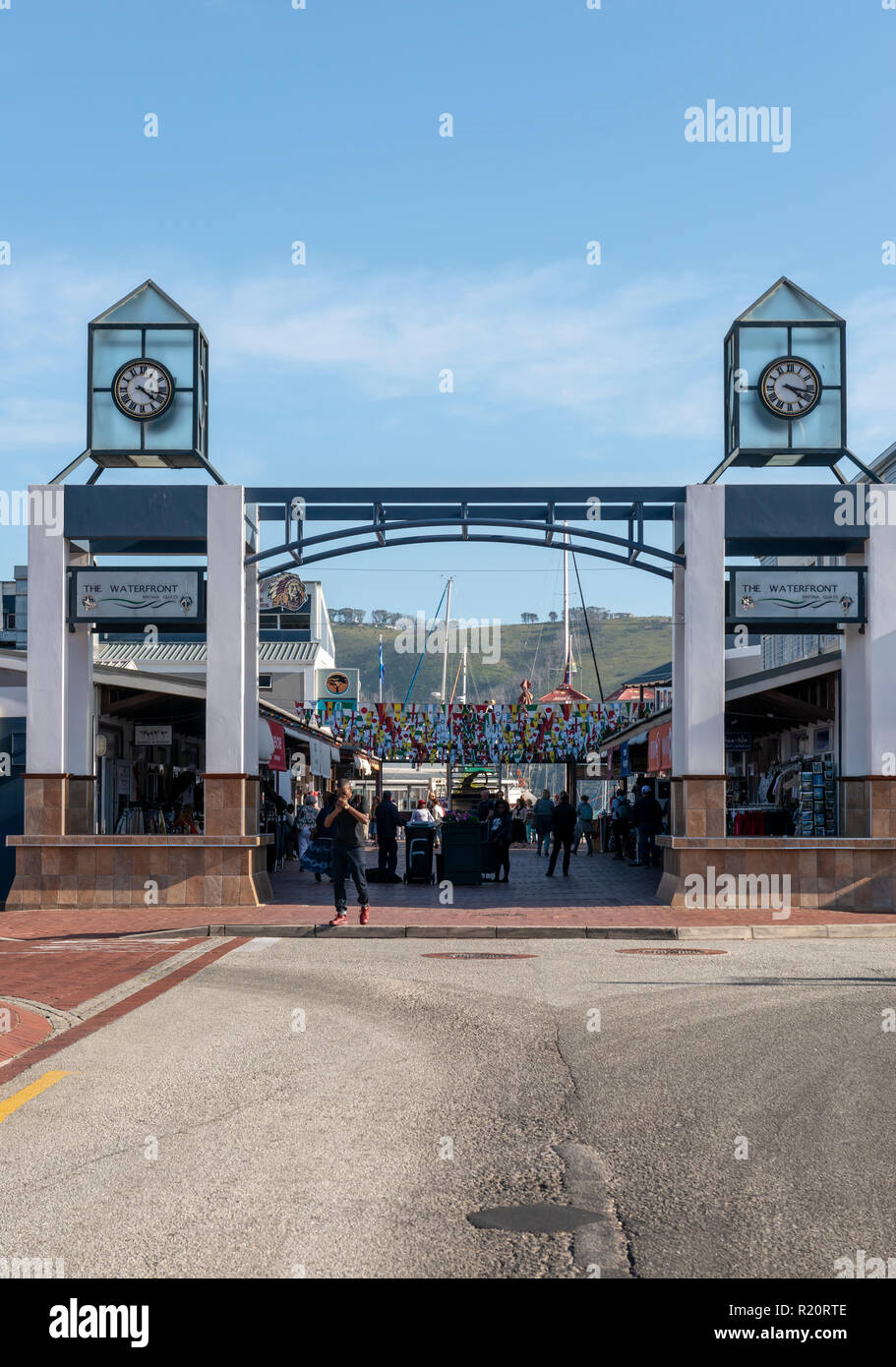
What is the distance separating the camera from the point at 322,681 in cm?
7912

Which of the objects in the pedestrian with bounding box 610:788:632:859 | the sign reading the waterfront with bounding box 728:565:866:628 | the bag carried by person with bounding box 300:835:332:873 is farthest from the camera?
the pedestrian with bounding box 610:788:632:859

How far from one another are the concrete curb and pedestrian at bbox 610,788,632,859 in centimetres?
1855

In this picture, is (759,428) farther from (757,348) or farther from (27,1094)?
(27,1094)

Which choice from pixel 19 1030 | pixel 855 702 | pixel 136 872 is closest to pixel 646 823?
pixel 855 702

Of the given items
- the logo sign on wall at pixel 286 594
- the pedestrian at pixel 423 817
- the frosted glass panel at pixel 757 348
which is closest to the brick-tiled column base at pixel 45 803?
the pedestrian at pixel 423 817

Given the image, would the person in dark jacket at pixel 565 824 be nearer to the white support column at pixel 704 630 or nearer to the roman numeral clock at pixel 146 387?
the white support column at pixel 704 630

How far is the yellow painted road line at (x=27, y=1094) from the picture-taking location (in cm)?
761

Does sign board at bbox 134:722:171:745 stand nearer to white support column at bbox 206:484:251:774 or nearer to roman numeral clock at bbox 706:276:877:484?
white support column at bbox 206:484:251:774

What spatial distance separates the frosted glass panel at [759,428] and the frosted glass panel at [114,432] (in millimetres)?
8948

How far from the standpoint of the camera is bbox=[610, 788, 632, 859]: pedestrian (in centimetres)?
3772

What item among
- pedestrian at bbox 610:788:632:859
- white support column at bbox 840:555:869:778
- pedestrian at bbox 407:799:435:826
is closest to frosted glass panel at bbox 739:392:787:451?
white support column at bbox 840:555:869:778

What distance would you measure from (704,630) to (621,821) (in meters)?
18.1
